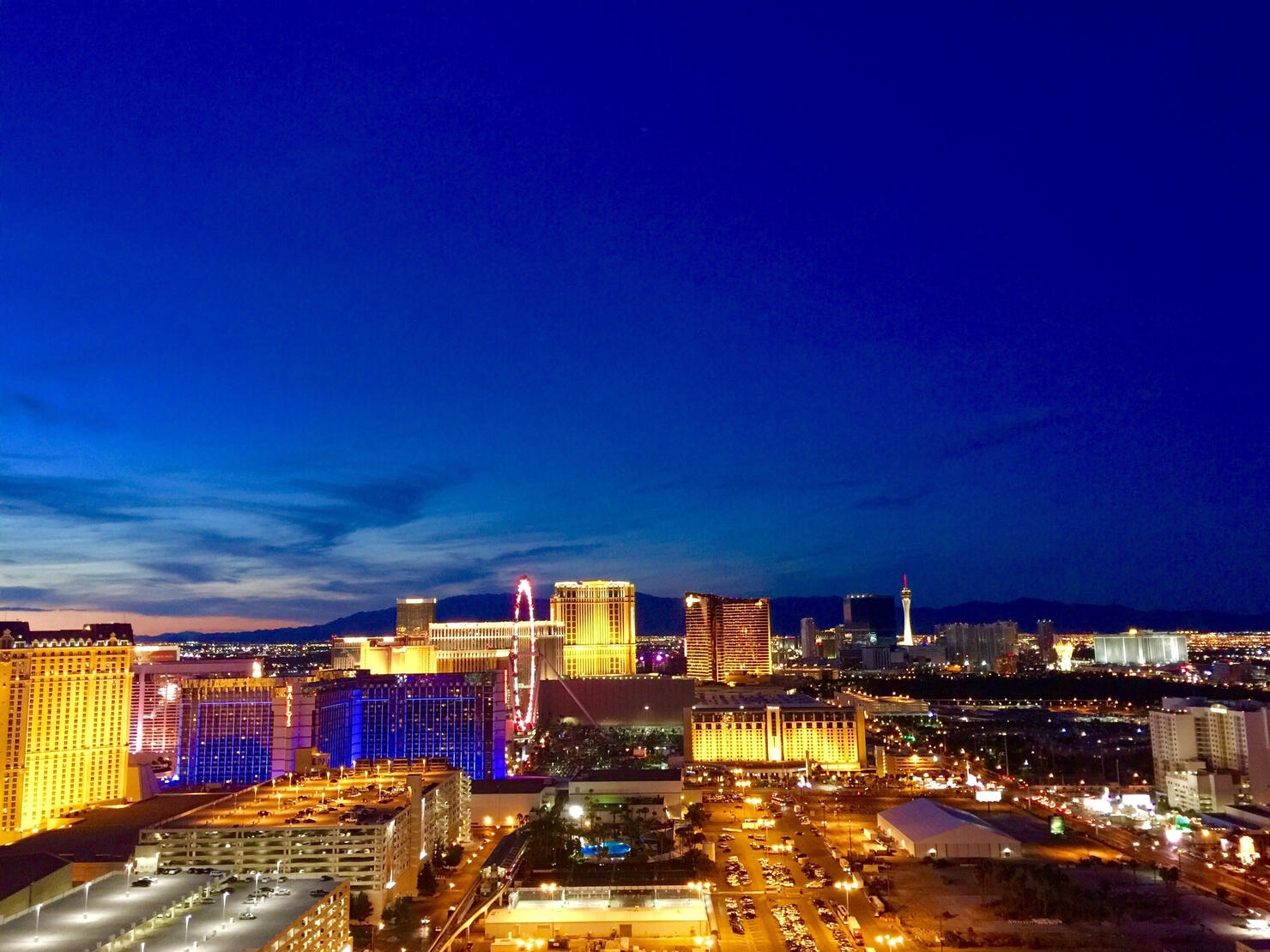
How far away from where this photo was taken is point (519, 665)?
59156 mm

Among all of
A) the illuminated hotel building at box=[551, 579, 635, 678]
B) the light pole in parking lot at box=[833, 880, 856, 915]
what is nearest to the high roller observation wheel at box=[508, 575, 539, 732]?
the illuminated hotel building at box=[551, 579, 635, 678]

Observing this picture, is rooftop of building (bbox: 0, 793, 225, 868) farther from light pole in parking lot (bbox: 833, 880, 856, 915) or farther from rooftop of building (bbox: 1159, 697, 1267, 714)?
rooftop of building (bbox: 1159, 697, 1267, 714)

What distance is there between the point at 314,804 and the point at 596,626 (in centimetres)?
4904

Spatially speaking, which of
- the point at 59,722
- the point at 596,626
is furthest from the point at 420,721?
the point at 596,626

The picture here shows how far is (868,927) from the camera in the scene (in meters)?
21.5

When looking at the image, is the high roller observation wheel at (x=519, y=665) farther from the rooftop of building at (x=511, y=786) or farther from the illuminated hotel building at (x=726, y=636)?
the illuminated hotel building at (x=726, y=636)

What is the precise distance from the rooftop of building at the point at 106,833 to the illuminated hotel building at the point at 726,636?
6076 cm

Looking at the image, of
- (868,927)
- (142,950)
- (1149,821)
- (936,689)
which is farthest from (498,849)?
(936,689)

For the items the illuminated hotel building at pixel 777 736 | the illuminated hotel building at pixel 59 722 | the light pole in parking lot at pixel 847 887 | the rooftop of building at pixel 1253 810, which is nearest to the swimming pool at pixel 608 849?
the light pole in parking lot at pixel 847 887

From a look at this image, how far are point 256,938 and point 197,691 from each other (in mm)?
27223

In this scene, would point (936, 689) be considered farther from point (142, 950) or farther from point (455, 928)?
point (142, 950)

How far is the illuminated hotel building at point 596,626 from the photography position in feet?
245

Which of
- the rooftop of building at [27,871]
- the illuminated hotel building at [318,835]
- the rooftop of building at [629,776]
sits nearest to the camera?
the rooftop of building at [27,871]

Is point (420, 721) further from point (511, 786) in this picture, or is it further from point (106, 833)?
point (106, 833)
